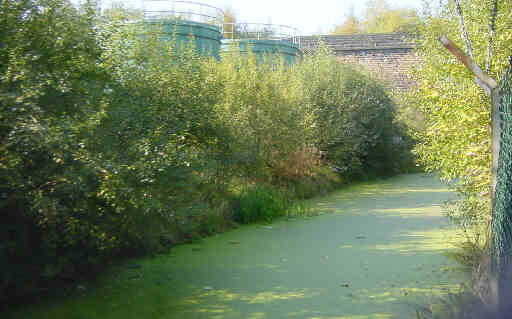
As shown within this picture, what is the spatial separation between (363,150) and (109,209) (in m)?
11.2

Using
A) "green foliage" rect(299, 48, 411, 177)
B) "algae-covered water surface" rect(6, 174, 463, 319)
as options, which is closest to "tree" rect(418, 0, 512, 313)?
"algae-covered water surface" rect(6, 174, 463, 319)

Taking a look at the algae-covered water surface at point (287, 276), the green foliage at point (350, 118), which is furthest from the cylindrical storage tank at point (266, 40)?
the algae-covered water surface at point (287, 276)

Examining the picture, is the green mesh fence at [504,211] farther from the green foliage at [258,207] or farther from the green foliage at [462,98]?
the green foliage at [258,207]

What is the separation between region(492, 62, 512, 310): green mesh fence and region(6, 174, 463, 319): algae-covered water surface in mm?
1091

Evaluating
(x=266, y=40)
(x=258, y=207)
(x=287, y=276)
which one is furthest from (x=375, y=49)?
Result: (x=287, y=276)

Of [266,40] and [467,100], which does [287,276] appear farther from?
[266,40]

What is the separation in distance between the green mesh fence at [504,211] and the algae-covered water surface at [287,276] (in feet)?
3.58

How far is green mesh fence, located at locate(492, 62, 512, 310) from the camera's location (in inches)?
127

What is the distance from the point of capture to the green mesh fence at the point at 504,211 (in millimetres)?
3225

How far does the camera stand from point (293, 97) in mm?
11000

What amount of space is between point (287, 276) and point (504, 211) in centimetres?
253

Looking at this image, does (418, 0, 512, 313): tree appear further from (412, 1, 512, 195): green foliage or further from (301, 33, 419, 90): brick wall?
(301, 33, 419, 90): brick wall

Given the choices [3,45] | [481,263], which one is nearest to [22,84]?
[3,45]

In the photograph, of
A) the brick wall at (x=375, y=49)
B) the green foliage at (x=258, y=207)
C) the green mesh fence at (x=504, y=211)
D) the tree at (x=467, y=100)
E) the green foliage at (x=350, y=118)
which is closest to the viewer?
the green mesh fence at (x=504, y=211)
